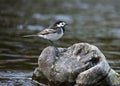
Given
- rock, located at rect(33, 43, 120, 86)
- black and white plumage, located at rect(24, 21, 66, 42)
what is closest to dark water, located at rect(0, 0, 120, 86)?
rock, located at rect(33, 43, 120, 86)

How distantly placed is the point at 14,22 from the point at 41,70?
16241 millimetres

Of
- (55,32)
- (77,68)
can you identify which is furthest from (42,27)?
(77,68)

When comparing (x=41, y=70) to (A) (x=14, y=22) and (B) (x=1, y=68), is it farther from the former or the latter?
(A) (x=14, y=22)

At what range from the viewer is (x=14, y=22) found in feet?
102

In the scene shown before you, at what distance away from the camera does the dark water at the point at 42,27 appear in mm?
18297

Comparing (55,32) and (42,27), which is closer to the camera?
(55,32)

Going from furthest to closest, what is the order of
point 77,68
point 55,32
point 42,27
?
1. point 42,27
2. point 55,32
3. point 77,68

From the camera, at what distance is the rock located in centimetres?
1401

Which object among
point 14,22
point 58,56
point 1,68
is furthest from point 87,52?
point 14,22

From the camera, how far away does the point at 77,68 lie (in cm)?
1423

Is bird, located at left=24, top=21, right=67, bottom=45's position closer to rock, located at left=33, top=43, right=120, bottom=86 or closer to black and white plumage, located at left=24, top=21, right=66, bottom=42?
black and white plumage, located at left=24, top=21, right=66, bottom=42

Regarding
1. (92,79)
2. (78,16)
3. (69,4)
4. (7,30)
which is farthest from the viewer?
(69,4)

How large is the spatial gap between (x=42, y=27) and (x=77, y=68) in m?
15.3

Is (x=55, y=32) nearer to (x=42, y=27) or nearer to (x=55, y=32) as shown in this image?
(x=55, y=32)
